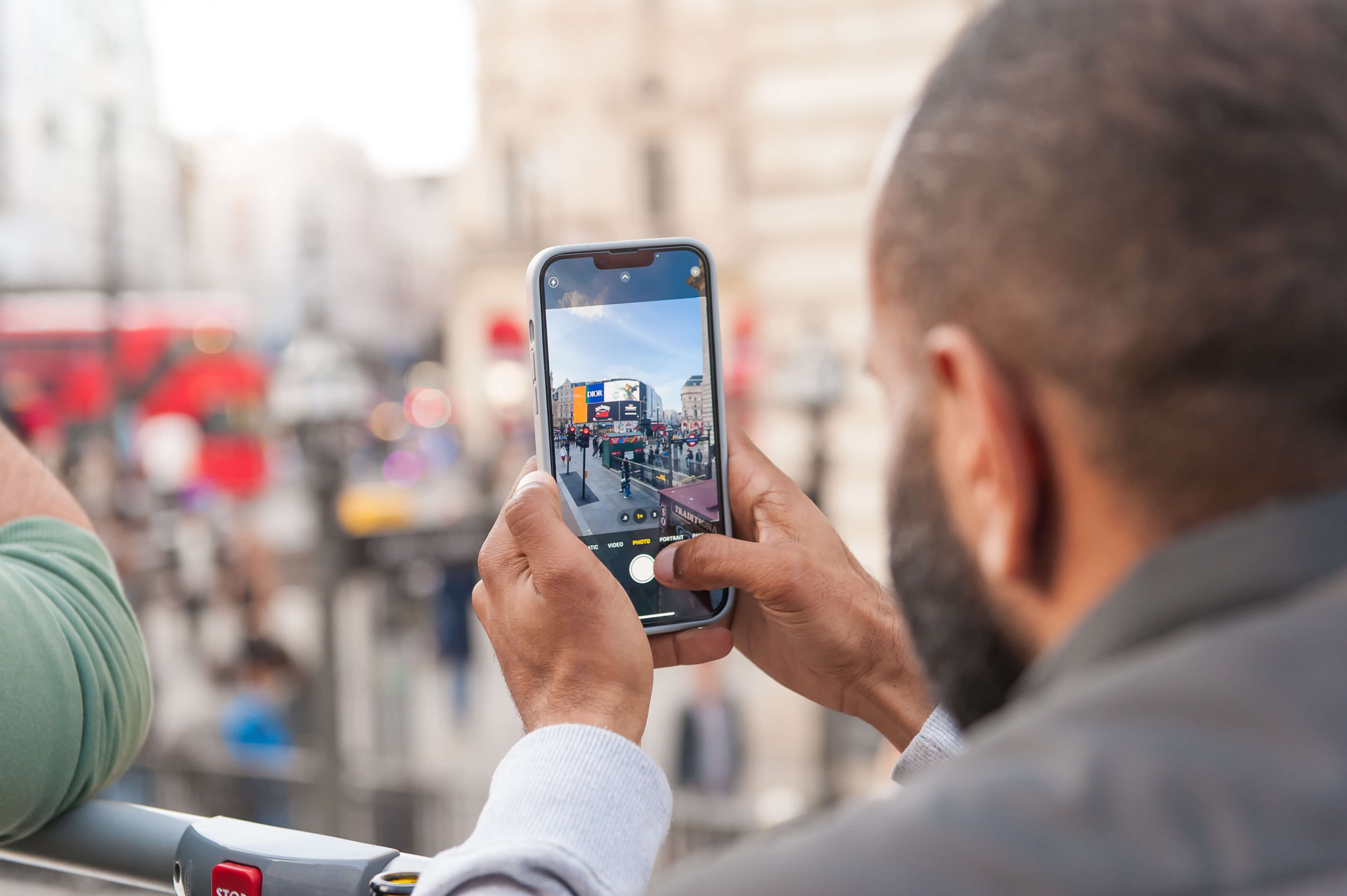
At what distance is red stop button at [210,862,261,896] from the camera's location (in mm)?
1210

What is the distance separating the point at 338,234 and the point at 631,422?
5119 cm

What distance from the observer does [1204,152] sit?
64 centimetres

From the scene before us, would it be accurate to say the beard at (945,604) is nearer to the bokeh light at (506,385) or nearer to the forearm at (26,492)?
the forearm at (26,492)

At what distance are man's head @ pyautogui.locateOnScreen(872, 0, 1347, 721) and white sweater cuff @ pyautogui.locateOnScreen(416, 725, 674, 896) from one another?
1.32ft

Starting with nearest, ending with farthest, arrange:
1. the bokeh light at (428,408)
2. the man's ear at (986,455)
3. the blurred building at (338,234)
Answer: the man's ear at (986,455) → the bokeh light at (428,408) → the blurred building at (338,234)

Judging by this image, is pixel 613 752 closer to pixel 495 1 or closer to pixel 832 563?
pixel 832 563

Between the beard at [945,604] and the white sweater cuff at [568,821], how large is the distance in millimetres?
291

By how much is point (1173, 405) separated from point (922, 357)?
179mm

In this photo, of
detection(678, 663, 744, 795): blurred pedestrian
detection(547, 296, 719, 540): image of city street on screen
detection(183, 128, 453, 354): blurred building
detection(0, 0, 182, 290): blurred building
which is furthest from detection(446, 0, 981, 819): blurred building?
detection(183, 128, 453, 354): blurred building

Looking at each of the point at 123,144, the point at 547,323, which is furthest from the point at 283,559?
the point at 547,323

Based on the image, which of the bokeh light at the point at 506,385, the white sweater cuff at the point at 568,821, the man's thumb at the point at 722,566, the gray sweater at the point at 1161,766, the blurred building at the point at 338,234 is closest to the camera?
the gray sweater at the point at 1161,766

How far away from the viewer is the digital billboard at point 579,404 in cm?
150

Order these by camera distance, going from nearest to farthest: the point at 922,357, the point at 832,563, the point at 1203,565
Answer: the point at 1203,565
the point at 922,357
the point at 832,563

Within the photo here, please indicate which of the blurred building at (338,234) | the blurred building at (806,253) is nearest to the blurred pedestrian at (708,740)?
the blurred building at (806,253)
